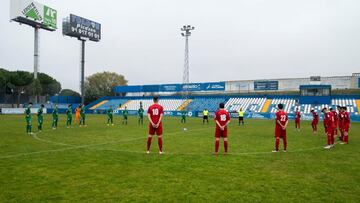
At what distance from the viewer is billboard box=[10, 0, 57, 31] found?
6159 centimetres

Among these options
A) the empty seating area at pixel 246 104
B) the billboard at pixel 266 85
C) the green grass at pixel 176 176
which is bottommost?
the green grass at pixel 176 176

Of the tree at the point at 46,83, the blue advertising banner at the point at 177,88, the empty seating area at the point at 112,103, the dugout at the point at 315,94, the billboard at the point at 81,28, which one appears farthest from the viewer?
the tree at the point at 46,83

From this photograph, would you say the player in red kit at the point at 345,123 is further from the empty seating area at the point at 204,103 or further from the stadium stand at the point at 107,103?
the stadium stand at the point at 107,103

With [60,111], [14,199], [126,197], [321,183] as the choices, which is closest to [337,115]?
[321,183]

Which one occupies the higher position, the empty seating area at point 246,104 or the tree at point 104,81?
the tree at point 104,81

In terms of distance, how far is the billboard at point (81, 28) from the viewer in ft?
194

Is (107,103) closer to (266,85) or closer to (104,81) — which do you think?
(104,81)

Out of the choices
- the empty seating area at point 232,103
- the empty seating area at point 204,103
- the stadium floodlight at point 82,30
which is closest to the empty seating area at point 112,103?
the empty seating area at point 232,103

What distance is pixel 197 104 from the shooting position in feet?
225

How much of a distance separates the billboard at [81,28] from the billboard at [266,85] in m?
37.6

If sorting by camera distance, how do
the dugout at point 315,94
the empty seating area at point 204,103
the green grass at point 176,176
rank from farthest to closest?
the empty seating area at point 204,103
the dugout at point 315,94
the green grass at point 176,176

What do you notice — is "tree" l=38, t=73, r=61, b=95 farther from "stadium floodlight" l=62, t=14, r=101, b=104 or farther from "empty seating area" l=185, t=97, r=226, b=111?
"empty seating area" l=185, t=97, r=226, b=111

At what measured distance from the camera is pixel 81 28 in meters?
61.3

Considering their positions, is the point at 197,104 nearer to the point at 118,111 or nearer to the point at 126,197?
the point at 118,111
